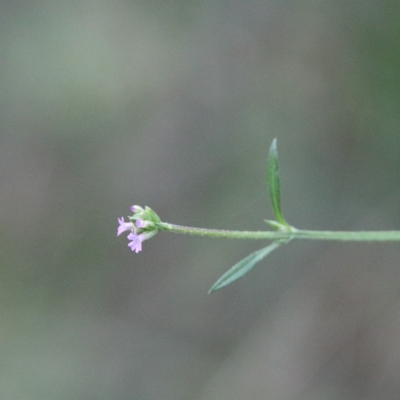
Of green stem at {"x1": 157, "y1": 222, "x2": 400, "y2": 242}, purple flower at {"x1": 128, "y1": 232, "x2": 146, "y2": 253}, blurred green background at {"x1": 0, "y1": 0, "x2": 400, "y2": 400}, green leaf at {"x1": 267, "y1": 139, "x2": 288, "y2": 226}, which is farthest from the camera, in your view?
blurred green background at {"x1": 0, "y1": 0, "x2": 400, "y2": 400}

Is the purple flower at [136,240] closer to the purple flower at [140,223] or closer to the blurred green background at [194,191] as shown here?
the purple flower at [140,223]

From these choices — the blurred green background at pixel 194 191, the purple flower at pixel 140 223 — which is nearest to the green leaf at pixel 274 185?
the purple flower at pixel 140 223

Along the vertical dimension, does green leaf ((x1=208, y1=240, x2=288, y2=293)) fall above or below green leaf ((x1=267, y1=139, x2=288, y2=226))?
below

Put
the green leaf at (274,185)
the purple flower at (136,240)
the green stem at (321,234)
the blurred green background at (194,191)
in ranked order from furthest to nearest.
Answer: the blurred green background at (194,191) → the green leaf at (274,185) → the purple flower at (136,240) → the green stem at (321,234)

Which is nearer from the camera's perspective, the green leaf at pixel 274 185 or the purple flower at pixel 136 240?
the purple flower at pixel 136 240

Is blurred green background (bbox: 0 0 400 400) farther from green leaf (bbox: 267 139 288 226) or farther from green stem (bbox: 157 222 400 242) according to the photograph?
green stem (bbox: 157 222 400 242)

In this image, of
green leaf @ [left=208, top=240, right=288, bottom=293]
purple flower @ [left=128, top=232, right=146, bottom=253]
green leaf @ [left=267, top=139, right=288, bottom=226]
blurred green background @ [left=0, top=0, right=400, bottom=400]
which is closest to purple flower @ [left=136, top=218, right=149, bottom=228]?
purple flower @ [left=128, top=232, right=146, bottom=253]

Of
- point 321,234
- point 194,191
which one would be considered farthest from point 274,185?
point 194,191

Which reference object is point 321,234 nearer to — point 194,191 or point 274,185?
point 274,185
